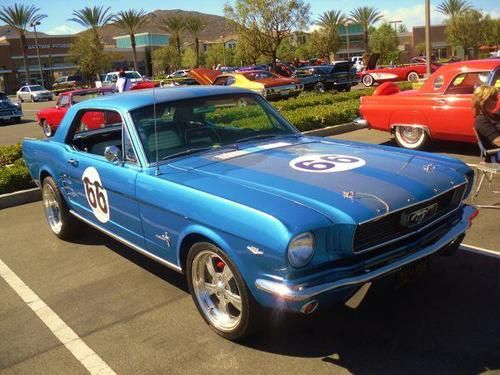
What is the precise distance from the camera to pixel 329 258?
3014 millimetres

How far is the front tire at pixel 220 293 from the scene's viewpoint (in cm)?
321

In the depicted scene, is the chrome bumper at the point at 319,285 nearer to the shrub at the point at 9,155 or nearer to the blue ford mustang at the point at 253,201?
the blue ford mustang at the point at 253,201

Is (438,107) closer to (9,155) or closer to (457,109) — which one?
(457,109)

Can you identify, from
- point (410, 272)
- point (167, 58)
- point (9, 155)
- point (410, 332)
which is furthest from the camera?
point (167, 58)

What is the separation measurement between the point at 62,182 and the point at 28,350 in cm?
218

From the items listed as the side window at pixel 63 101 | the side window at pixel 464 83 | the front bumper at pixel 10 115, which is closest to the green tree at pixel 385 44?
the front bumper at pixel 10 115

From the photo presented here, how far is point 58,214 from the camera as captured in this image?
5.85 m

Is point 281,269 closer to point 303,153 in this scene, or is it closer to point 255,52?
point 303,153

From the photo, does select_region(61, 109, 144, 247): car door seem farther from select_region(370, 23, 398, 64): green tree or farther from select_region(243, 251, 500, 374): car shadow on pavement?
select_region(370, 23, 398, 64): green tree

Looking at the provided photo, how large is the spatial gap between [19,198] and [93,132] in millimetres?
2577

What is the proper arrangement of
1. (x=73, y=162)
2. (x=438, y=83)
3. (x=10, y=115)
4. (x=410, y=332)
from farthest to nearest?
(x=10, y=115)
(x=438, y=83)
(x=73, y=162)
(x=410, y=332)

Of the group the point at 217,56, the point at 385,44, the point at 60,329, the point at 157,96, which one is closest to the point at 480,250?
the point at 157,96

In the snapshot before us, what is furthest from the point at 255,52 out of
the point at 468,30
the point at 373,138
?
the point at 468,30

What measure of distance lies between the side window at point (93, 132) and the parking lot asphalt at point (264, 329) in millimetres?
1293
